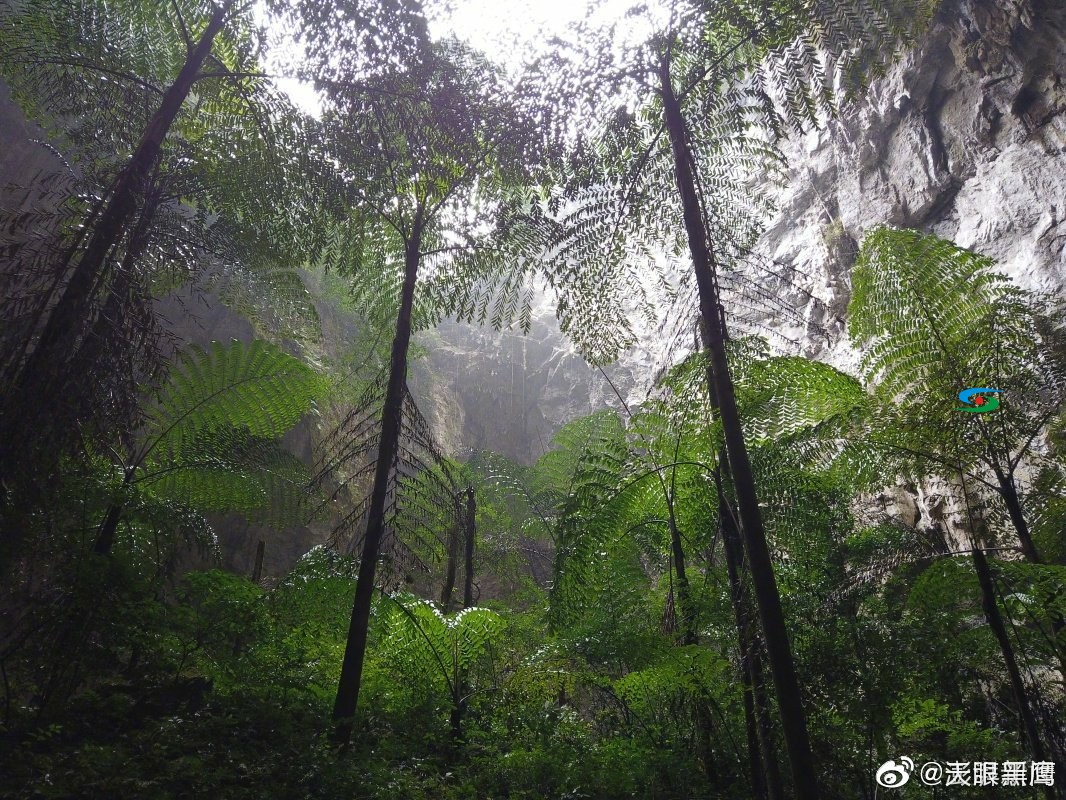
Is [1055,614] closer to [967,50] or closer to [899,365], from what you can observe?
[899,365]

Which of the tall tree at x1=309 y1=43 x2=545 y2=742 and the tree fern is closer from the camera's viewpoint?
the tree fern

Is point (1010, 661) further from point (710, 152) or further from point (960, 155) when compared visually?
point (960, 155)

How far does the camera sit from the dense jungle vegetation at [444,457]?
261 centimetres

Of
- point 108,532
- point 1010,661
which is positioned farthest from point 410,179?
point 1010,661

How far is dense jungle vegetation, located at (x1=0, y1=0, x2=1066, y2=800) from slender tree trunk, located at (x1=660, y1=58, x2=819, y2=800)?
0.01 m

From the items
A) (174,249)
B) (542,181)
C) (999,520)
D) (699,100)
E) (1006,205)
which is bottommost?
(999,520)

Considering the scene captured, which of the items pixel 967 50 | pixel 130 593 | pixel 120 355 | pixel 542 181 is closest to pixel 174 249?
pixel 120 355

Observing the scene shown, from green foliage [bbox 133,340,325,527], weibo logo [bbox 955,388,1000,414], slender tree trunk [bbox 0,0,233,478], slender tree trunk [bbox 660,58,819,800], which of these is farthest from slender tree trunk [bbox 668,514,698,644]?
slender tree trunk [bbox 0,0,233,478]

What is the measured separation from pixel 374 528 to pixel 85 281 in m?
1.81

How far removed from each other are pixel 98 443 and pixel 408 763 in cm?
251

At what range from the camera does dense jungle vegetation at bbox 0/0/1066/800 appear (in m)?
2.61

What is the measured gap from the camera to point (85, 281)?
2475 millimetres

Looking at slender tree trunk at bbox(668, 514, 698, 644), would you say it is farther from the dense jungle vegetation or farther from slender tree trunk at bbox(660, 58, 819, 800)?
slender tree trunk at bbox(660, 58, 819, 800)

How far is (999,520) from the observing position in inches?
142
